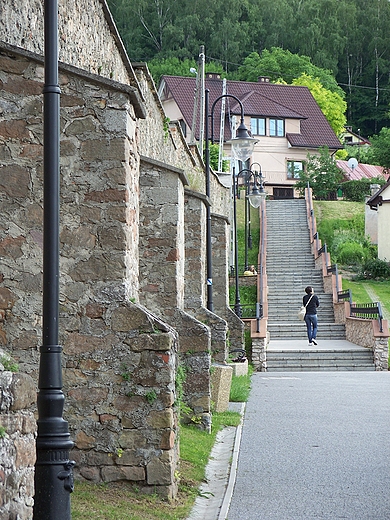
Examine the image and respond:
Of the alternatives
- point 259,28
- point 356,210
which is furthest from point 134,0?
point 356,210

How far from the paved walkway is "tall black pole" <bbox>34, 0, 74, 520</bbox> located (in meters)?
2.47

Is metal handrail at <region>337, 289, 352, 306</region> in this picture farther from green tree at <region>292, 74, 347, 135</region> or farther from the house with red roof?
green tree at <region>292, 74, 347, 135</region>

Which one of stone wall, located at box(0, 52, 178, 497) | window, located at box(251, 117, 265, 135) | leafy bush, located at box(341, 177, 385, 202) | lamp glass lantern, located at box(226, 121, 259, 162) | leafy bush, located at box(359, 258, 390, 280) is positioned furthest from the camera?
window, located at box(251, 117, 265, 135)

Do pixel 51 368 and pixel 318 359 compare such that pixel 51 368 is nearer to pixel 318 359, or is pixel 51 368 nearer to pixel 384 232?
pixel 318 359

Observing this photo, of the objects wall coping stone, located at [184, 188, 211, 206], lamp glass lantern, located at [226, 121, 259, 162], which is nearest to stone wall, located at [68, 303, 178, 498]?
wall coping stone, located at [184, 188, 211, 206]

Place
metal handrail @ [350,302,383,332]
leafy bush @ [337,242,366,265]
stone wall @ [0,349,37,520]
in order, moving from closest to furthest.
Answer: stone wall @ [0,349,37,520] → metal handrail @ [350,302,383,332] → leafy bush @ [337,242,366,265]

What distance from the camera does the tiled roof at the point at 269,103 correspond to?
73.3m

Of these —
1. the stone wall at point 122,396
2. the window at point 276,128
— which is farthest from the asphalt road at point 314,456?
the window at point 276,128

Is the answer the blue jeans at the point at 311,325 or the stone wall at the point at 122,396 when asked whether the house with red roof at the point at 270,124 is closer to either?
the blue jeans at the point at 311,325

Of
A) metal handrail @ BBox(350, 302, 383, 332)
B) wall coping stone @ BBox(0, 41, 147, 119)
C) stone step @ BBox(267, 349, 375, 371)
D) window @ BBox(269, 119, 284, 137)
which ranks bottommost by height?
stone step @ BBox(267, 349, 375, 371)

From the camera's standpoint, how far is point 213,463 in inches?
434

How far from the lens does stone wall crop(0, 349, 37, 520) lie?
477cm

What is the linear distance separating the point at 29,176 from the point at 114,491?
9.55ft

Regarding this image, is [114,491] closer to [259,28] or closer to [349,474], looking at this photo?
[349,474]
